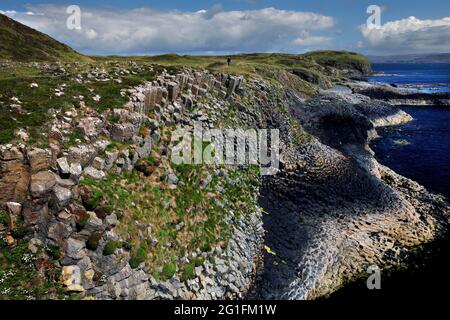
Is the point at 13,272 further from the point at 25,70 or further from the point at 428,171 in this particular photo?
the point at 428,171

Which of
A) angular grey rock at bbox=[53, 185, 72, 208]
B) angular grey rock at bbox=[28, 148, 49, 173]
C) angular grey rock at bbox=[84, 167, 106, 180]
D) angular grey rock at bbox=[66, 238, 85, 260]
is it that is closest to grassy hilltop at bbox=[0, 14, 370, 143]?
angular grey rock at bbox=[28, 148, 49, 173]

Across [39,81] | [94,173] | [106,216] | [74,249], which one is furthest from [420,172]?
[39,81]

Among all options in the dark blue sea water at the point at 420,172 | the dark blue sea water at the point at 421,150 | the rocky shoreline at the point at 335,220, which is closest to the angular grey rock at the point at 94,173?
the rocky shoreline at the point at 335,220

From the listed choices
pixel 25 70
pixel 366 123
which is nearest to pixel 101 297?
pixel 25 70

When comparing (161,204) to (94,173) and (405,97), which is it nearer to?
(94,173)

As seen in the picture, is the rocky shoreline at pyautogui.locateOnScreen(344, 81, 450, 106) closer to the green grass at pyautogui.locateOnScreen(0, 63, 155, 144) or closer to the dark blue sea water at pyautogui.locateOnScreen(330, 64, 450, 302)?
the dark blue sea water at pyautogui.locateOnScreen(330, 64, 450, 302)

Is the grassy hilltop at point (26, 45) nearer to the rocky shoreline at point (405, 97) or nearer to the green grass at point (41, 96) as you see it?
the green grass at point (41, 96)
